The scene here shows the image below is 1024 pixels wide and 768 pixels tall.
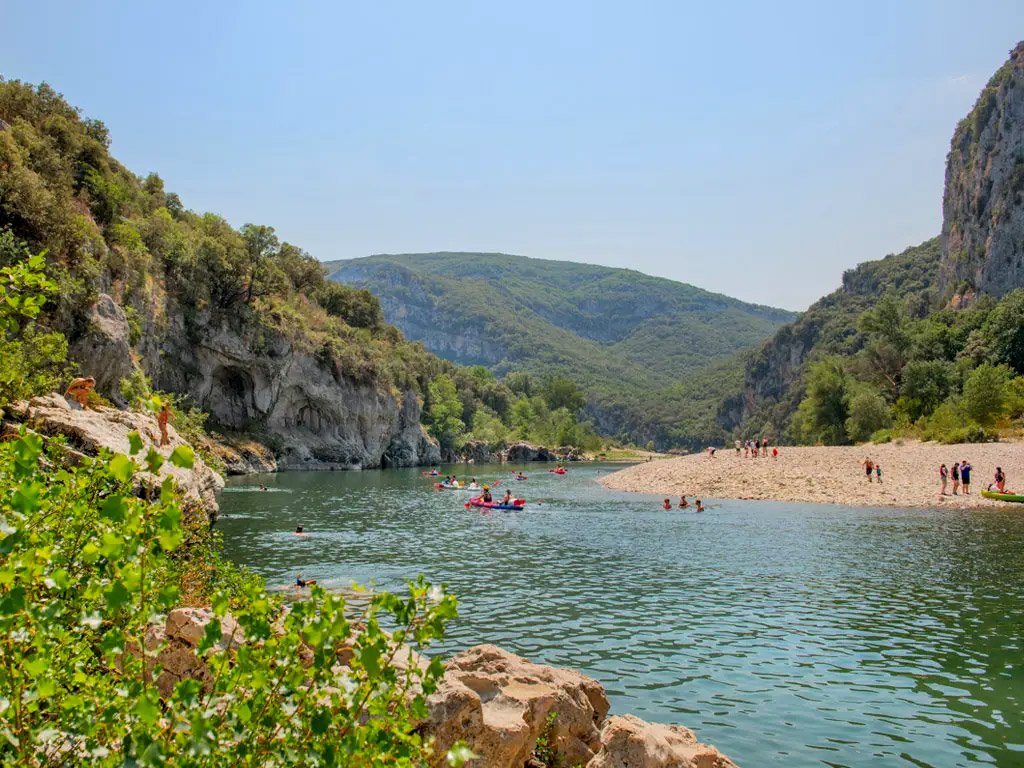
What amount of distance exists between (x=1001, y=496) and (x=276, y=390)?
68.8 m

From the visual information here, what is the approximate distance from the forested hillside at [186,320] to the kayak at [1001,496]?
4222cm

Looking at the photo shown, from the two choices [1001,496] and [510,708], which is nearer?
[510,708]

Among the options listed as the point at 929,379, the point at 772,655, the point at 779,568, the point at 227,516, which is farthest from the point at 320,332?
the point at 772,655

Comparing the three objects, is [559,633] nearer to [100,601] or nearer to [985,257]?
[100,601]

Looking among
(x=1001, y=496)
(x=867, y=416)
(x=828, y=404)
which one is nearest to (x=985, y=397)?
(x=867, y=416)

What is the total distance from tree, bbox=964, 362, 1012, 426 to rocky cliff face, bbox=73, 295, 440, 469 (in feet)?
210

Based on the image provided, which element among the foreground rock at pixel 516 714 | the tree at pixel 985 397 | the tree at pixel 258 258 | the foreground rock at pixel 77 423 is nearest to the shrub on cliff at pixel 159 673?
the foreground rock at pixel 516 714

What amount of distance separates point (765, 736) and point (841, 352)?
159911mm

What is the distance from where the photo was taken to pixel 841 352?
506 feet

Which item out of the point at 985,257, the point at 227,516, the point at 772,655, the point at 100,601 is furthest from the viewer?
the point at 985,257

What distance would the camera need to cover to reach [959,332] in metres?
85.4

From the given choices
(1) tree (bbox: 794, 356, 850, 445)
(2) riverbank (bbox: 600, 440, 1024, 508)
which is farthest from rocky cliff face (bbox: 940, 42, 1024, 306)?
(2) riverbank (bbox: 600, 440, 1024, 508)

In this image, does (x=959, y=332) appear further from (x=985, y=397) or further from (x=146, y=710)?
(x=146, y=710)

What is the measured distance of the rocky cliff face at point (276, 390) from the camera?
69.9m
